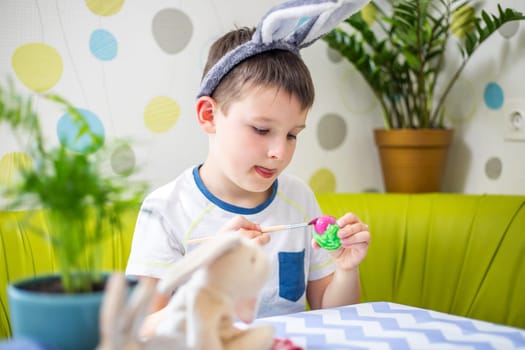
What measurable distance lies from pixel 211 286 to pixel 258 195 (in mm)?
652

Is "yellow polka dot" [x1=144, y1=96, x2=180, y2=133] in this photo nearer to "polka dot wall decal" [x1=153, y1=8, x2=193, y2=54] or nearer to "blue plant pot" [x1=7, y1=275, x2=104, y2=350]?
"polka dot wall decal" [x1=153, y1=8, x2=193, y2=54]

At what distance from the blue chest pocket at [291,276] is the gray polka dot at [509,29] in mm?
894

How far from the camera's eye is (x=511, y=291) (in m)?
1.32

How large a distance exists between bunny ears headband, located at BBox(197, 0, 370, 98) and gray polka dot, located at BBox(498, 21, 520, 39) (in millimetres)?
748

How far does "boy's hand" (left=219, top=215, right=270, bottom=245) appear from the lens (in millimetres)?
881

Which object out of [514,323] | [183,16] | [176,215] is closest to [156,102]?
[183,16]

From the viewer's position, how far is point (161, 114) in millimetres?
Result: 1486

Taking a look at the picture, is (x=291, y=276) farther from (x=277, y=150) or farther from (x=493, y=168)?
(x=493, y=168)

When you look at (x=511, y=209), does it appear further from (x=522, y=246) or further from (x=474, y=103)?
(x=474, y=103)

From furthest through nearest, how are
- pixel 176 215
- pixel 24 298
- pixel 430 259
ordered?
pixel 430 259
pixel 176 215
pixel 24 298

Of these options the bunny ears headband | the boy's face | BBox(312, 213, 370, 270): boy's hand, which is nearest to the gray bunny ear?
the bunny ears headband

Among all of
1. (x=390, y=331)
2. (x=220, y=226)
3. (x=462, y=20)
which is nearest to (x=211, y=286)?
(x=390, y=331)

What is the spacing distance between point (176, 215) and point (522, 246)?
799 mm

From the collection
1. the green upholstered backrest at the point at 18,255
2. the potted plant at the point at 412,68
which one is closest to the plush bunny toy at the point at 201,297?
the green upholstered backrest at the point at 18,255
